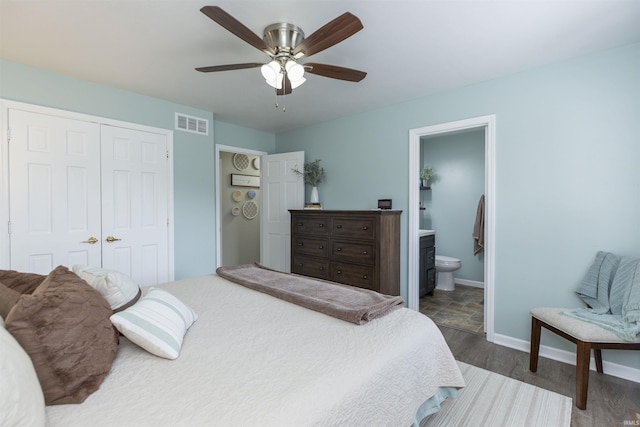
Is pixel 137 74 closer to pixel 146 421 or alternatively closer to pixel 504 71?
pixel 146 421

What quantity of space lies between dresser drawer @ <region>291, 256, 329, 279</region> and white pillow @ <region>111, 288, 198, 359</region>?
7.38 feet

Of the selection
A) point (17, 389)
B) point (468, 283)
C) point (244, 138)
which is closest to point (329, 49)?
point (17, 389)

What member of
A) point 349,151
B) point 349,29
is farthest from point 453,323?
point 349,29

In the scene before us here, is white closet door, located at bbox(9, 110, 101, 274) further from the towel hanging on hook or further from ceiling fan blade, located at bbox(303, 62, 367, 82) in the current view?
the towel hanging on hook

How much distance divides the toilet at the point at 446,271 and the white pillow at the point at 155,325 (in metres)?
3.87

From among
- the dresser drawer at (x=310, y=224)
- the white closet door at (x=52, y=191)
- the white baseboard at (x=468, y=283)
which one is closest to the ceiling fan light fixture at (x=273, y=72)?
the dresser drawer at (x=310, y=224)

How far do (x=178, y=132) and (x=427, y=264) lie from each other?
3.66 meters

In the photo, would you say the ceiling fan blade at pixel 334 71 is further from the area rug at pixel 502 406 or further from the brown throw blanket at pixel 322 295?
the area rug at pixel 502 406

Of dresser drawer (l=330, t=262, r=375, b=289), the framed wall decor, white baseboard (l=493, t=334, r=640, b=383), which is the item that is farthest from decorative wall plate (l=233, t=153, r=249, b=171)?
white baseboard (l=493, t=334, r=640, b=383)

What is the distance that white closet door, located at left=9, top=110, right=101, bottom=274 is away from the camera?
8.48 ft

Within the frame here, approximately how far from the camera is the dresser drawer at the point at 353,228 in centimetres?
320

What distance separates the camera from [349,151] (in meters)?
3.96

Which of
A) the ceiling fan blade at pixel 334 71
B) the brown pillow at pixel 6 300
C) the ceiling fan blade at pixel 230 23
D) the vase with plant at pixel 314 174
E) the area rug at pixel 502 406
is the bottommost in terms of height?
the area rug at pixel 502 406

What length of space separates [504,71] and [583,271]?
5.99ft
